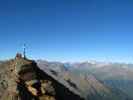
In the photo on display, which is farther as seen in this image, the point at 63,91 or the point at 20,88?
the point at 63,91

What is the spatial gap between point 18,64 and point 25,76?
4758 millimetres

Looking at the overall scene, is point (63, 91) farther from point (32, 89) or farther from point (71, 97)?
point (32, 89)

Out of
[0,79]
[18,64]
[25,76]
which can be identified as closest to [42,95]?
[25,76]

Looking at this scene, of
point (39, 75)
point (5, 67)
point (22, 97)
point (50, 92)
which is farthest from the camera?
point (5, 67)

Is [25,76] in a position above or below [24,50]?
below

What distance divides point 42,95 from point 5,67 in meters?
23.5

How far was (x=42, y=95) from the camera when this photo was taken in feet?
215

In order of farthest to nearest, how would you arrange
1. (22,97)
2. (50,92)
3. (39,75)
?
(39,75), (50,92), (22,97)

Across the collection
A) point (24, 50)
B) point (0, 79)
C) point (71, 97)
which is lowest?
point (71, 97)

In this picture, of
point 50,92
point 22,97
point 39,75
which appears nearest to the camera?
point 22,97

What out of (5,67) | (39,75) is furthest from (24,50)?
(39,75)

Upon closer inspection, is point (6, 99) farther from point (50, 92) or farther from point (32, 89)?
point (50, 92)

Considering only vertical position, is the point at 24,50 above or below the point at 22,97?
above

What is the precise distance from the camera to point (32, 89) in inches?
2566
